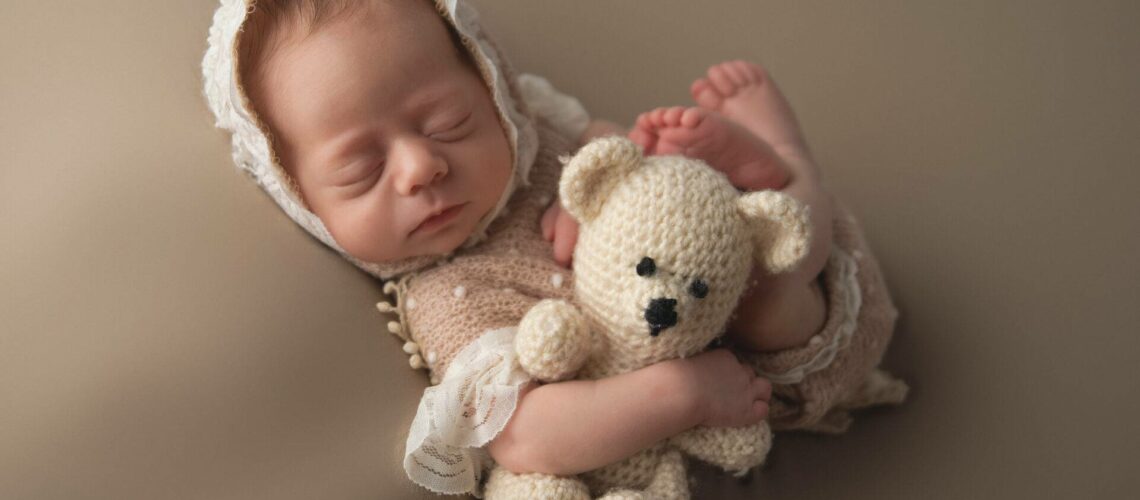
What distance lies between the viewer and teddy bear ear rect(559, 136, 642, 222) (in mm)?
793

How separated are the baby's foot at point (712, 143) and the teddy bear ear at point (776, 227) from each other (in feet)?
0.54

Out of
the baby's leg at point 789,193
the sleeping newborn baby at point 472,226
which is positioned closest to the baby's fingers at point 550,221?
the sleeping newborn baby at point 472,226

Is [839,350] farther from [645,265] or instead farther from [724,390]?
[645,265]

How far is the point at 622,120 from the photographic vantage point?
1.32 meters

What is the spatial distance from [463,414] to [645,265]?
233 millimetres

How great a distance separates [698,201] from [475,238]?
12.9 inches

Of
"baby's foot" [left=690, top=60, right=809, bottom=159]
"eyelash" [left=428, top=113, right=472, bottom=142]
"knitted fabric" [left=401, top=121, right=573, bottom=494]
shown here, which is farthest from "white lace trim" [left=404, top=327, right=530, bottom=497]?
"baby's foot" [left=690, top=60, right=809, bottom=159]

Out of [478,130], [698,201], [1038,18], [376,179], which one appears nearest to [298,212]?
[376,179]

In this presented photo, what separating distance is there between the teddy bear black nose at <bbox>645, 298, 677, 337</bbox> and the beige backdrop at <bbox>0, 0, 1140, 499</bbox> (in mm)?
305

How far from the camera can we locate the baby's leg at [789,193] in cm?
96

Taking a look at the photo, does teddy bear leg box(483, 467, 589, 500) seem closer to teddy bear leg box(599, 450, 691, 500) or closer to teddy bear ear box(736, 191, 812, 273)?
teddy bear leg box(599, 450, 691, 500)

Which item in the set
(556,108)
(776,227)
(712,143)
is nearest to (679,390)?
(776,227)

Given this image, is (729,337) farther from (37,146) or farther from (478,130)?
(37,146)

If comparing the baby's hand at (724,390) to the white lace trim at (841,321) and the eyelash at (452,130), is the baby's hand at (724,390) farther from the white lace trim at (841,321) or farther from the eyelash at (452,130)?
the eyelash at (452,130)
